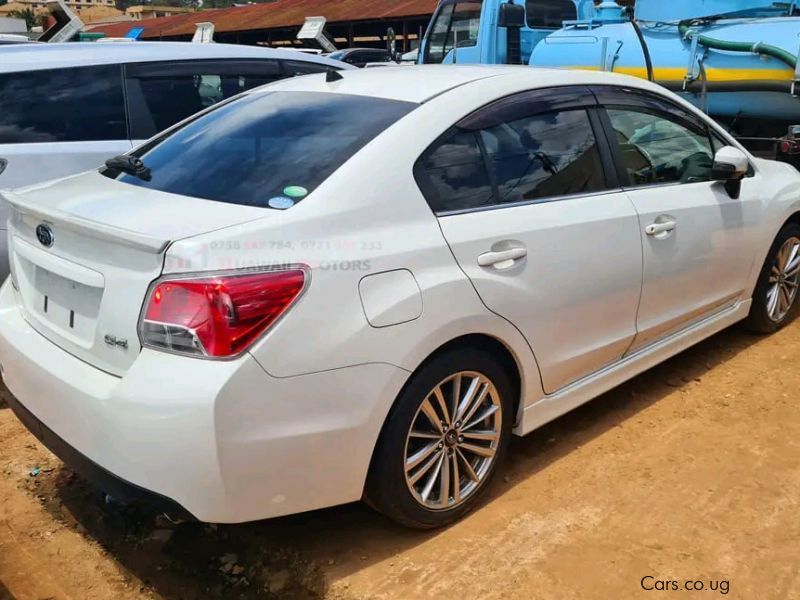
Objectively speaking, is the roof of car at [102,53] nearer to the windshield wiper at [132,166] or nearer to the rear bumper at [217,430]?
the windshield wiper at [132,166]

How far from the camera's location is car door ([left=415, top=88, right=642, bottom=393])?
8.96 ft

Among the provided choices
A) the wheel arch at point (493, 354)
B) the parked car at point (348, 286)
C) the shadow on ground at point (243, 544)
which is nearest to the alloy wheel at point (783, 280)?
the parked car at point (348, 286)

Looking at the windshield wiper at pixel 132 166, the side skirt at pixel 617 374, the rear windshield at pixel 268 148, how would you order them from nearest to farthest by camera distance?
the rear windshield at pixel 268 148
the windshield wiper at pixel 132 166
the side skirt at pixel 617 374

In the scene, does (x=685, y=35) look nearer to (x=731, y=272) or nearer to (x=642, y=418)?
(x=731, y=272)

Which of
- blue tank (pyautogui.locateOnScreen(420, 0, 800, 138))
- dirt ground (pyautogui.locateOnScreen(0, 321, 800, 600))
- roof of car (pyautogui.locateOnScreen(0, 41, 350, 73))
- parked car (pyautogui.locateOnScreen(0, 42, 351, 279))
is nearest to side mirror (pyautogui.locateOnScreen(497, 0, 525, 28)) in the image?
blue tank (pyautogui.locateOnScreen(420, 0, 800, 138))

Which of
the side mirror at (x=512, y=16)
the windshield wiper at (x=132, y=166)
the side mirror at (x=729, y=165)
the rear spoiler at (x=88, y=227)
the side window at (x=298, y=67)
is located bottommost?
the side mirror at (x=729, y=165)

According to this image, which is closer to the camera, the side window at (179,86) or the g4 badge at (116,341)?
the g4 badge at (116,341)

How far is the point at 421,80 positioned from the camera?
9.98ft

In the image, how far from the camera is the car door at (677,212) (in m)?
3.46

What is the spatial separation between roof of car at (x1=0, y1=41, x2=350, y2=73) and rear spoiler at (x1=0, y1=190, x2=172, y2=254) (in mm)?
1757

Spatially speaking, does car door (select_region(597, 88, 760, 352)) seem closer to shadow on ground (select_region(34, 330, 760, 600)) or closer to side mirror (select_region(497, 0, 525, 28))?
shadow on ground (select_region(34, 330, 760, 600))

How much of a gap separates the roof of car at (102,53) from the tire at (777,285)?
3.45 m

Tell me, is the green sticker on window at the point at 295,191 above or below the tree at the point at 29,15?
above

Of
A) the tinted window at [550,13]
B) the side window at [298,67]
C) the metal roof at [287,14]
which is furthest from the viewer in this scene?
the metal roof at [287,14]
